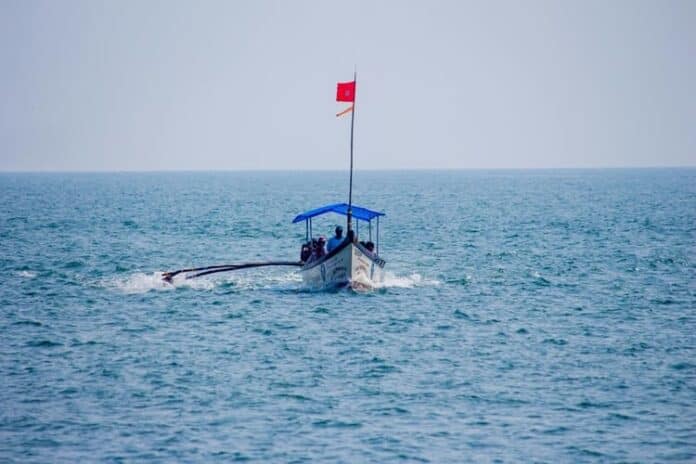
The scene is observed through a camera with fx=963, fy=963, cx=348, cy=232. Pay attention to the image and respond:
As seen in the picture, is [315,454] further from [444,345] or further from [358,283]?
[358,283]

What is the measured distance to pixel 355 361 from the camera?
25.7 meters

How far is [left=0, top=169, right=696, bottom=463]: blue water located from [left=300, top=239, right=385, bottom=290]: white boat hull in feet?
2.08

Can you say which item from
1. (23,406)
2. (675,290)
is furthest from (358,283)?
(23,406)

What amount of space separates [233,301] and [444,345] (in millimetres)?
10680

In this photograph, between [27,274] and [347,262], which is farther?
[27,274]

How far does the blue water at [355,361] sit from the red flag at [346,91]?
7.40 metres

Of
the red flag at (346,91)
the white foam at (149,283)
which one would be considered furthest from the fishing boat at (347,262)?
the white foam at (149,283)

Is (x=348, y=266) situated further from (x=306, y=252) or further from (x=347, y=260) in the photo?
(x=306, y=252)

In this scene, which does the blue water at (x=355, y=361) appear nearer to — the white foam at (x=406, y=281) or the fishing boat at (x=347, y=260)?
the white foam at (x=406, y=281)

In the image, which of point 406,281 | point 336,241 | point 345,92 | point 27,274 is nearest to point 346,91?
A: point 345,92

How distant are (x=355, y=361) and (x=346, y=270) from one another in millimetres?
10162

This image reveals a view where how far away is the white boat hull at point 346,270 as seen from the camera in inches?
1373

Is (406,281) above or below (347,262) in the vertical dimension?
below

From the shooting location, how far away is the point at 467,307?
34094mm
